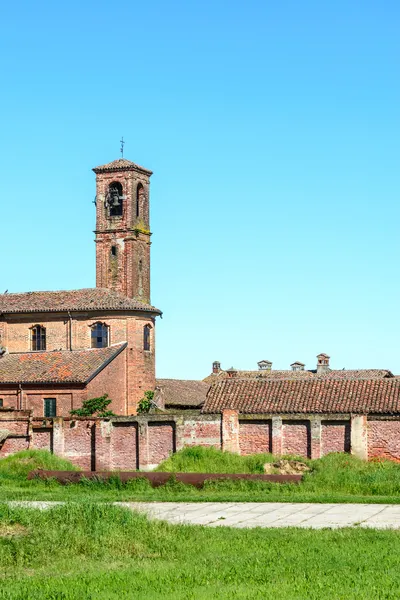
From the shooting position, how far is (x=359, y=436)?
31562mm

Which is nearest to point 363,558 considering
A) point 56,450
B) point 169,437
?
point 169,437

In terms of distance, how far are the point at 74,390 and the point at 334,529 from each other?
29.7 metres

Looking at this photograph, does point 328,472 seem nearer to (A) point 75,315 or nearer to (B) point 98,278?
(A) point 75,315

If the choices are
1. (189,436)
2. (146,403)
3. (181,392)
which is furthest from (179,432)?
(181,392)

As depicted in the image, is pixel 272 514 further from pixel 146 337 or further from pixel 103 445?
pixel 146 337

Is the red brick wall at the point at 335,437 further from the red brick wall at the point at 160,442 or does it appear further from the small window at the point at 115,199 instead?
the small window at the point at 115,199

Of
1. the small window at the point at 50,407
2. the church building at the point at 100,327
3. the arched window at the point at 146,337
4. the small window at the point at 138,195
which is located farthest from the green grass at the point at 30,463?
the small window at the point at 138,195

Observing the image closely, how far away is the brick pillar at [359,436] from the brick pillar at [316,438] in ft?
3.55

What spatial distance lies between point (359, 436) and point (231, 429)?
427 cm

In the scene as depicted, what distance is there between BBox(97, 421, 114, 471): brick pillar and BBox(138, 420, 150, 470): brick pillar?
115 cm

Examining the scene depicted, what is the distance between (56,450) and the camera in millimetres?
34938

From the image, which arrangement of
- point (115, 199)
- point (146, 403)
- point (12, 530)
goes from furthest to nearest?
point (115, 199)
point (146, 403)
point (12, 530)

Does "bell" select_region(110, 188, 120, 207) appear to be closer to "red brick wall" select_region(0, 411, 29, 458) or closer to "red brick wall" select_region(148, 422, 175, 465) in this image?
"red brick wall" select_region(0, 411, 29, 458)

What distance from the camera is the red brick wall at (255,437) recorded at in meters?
32.8
